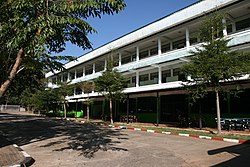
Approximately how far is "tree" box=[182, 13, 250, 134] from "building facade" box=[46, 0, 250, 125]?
162 centimetres

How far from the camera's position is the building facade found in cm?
1753

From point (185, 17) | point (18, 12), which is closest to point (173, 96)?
point (185, 17)

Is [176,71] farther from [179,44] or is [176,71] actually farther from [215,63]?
[215,63]

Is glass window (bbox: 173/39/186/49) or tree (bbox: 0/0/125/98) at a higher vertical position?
glass window (bbox: 173/39/186/49)

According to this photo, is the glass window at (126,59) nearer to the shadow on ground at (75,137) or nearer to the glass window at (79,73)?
the glass window at (79,73)

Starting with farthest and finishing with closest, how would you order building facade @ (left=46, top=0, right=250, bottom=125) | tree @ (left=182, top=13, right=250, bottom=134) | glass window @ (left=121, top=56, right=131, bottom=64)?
1. glass window @ (left=121, top=56, right=131, bottom=64)
2. building facade @ (left=46, top=0, right=250, bottom=125)
3. tree @ (left=182, top=13, right=250, bottom=134)

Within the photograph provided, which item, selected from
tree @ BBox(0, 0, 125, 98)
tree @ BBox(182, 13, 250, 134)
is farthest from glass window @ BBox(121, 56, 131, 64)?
tree @ BBox(0, 0, 125, 98)

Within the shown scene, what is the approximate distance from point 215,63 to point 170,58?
323 inches

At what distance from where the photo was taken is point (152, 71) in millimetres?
25609

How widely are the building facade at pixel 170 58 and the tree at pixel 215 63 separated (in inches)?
63.7

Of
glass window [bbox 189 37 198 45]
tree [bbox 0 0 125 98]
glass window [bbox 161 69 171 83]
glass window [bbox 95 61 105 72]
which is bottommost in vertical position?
tree [bbox 0 0 125 98]

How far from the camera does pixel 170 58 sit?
840 inches

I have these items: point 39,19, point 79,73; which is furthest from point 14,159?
point 79,73

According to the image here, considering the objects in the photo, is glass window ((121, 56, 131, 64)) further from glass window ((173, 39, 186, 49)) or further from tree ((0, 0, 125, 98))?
tree ((0, 0, 125, 98))
